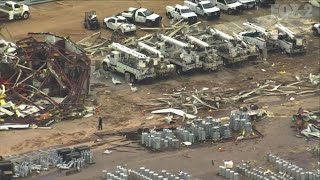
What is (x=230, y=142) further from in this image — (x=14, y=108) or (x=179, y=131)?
(x=14, y=108)

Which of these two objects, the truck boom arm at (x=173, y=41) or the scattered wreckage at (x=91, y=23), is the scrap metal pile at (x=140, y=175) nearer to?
the truck boom arm at (x=173, y=41)

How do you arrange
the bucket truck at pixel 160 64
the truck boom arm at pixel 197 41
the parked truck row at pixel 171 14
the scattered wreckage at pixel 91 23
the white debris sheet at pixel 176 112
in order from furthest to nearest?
1. the scattered wreckage at pixel 91 23
2. the parked truck row at pixel 171 14
3. the truck boom arm at pixel 197 41
4. the bucket truck at pixel 160 64
5. the white debris sheet at pixel 176 112

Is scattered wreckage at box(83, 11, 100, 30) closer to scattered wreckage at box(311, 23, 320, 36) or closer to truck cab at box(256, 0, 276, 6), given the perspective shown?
truck cab at box(256, 0, 276, 6)

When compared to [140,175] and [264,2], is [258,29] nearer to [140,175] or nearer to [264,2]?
[264,2]

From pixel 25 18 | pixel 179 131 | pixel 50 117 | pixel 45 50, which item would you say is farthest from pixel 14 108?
pixel 25 18

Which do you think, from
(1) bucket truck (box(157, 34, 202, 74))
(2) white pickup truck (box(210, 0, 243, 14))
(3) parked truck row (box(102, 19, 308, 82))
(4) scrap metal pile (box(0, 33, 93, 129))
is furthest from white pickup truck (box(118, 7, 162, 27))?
(4) scrap metal pile (box(0, 33, 93, 129))

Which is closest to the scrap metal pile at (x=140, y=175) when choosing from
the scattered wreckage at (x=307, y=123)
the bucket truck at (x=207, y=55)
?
the scattered wreckage at (x=307, y=123)
